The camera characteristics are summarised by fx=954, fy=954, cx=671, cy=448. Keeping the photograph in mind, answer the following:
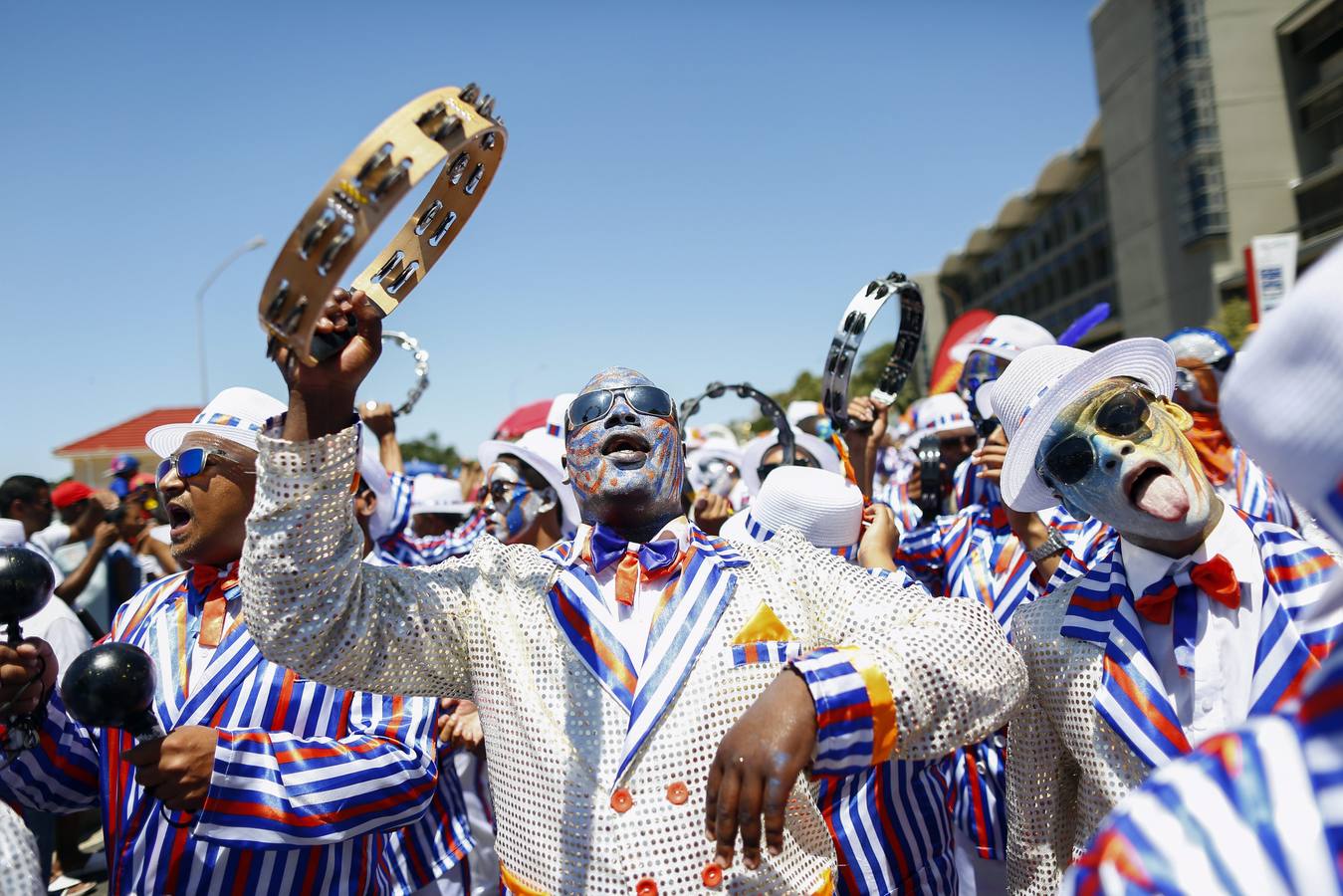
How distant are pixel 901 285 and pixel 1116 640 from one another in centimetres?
210

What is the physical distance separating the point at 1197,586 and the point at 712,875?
143cm

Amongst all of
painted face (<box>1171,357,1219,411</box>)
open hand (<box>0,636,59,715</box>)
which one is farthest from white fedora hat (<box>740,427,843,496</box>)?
open hand (<box>0,636,59,715</box>)

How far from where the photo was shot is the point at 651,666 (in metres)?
2.15

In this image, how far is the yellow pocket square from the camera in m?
2.20

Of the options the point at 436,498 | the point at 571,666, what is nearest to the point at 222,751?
the point at 571,666

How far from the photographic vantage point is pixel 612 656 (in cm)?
219

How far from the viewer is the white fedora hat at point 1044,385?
2.63 m

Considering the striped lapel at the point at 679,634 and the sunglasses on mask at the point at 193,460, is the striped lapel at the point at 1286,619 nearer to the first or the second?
the striped lapel at the point at 679,634

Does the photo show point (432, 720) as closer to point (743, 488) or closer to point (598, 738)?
point (598, 738)

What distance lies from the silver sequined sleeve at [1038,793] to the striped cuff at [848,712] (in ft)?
3.17

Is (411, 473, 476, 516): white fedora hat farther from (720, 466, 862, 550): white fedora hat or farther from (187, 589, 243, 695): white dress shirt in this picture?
(187, 589, 243, 695): white dress shirt

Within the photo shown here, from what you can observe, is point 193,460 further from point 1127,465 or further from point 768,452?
point 768,452

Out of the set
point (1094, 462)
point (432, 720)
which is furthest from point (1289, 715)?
point (432, 720)

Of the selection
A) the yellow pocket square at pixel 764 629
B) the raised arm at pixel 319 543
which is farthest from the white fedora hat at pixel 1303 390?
the raised arm at pixel 319 543
